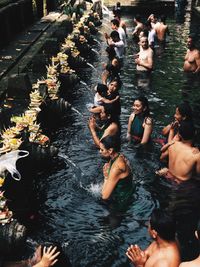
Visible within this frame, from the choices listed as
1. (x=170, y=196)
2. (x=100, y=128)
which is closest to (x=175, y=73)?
(x=100, y=128)

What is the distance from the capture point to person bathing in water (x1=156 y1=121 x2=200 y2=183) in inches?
309

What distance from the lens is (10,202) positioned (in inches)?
306

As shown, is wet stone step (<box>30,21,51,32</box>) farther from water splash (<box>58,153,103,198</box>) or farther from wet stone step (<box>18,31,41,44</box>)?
water splash (<box>58,153,103,198</box>)

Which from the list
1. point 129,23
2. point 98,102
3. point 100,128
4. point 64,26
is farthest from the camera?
point 129,23

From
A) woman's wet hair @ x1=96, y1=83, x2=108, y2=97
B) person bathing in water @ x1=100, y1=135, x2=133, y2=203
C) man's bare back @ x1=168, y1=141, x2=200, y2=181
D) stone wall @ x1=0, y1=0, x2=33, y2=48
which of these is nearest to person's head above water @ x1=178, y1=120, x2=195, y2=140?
man's bare back @ x1=168, y1=141, x2=200, y2=181

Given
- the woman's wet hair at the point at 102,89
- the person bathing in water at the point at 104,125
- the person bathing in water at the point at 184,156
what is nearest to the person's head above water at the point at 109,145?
the person bathing in water at the point at 184,156

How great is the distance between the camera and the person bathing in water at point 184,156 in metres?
7.84

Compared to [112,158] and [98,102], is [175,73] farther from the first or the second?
[112,158]

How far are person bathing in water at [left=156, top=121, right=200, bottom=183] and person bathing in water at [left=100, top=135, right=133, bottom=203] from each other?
1.11 m

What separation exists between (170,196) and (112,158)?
1853 millimetres

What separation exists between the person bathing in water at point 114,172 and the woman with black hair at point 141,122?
92.1 inches

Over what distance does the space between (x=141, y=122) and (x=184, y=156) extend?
2.12 m

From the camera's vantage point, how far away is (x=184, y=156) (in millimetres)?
7953

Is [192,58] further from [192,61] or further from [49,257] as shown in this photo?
[49,257]
